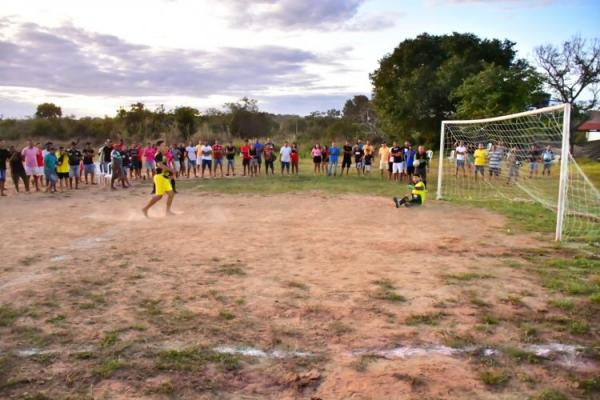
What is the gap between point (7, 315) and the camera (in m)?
5.27

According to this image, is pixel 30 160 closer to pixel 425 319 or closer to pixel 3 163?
pixel 3 163

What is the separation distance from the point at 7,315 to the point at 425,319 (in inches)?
169

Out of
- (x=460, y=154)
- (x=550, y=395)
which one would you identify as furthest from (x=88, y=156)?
(x=550, y=395)

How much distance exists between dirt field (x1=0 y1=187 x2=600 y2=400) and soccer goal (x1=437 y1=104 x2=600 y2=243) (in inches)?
117

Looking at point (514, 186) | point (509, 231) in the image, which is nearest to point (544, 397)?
point (509, 231)

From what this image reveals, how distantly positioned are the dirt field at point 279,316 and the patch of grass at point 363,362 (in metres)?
0.02

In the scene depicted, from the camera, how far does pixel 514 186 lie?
18922mm

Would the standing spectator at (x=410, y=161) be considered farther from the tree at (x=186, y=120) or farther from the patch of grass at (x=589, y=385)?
the tree at (x=186, y=120)

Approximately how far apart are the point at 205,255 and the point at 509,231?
6.01 metres

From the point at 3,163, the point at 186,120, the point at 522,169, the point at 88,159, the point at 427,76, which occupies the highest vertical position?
the point at 427,76

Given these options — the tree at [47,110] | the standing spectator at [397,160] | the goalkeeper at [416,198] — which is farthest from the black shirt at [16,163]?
the tree at [47,110]

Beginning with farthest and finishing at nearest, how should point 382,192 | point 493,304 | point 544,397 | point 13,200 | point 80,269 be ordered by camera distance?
1. point 382,192
2. point 13,200
3. point 80,269
4. point 493,304
5. point 544,397

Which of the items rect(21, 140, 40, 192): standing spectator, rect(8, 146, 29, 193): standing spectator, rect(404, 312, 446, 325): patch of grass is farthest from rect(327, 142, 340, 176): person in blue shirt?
rect(404, 312, 446, 325): patch of grass

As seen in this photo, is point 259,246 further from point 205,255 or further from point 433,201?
point 433,201
